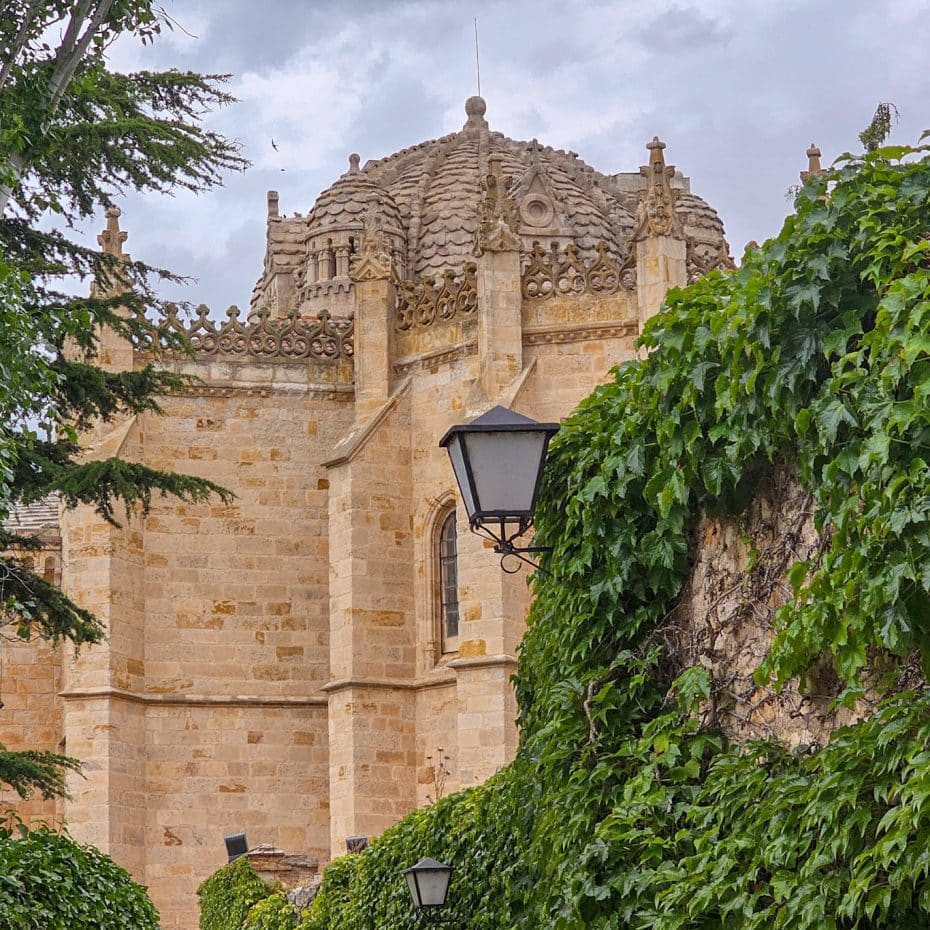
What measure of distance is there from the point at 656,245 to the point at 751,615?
18.5 meters

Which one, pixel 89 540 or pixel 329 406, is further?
pixel 329 406

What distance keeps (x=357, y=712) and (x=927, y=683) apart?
2057 centimetres

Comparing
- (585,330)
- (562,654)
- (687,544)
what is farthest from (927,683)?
(585,330)

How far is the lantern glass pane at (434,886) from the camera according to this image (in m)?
11.3

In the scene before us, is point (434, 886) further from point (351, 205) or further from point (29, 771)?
point (351, 205)

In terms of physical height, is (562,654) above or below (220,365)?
below

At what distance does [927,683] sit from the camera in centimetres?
566

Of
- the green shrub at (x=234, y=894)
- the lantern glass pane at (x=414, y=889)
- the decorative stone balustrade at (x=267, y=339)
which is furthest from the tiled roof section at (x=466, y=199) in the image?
the lantern glass pane at (x=414, y=889)

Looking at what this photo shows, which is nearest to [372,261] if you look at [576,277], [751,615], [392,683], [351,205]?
[576,277]

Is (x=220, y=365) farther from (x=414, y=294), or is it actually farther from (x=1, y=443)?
(x=1, y=443)

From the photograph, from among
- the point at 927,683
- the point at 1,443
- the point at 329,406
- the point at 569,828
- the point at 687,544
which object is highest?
the point at 329,406

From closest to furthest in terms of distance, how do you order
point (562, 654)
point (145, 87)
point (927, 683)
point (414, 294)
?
point (927, 683), point (562, 654), point (145, 87), point (414, 294)

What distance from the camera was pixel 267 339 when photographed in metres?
28.6

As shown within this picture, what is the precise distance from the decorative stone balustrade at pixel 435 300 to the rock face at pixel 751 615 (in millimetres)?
19177
